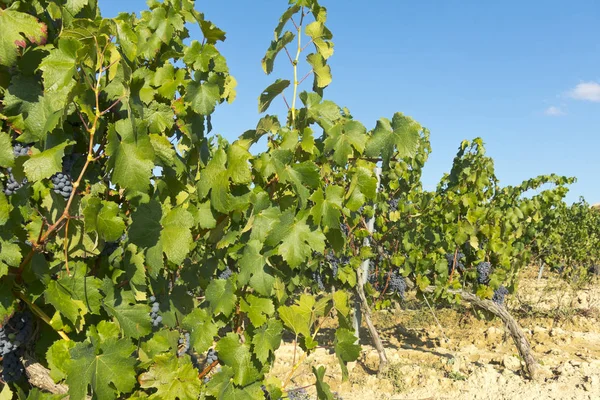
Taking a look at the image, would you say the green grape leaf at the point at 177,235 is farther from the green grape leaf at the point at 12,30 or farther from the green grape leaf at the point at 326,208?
the green grape leaf at the point at 12,30

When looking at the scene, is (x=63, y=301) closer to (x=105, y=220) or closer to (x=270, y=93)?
(x=105, y=220)

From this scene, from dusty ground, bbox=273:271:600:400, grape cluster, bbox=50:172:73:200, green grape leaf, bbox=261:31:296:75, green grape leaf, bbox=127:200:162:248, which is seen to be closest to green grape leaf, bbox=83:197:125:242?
green grape leaf, bbox=127:200:162:248

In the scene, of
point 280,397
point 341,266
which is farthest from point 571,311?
point 280,397

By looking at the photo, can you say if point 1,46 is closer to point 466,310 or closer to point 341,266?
point 341,266

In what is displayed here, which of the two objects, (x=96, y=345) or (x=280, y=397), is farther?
(x=280, y=397)

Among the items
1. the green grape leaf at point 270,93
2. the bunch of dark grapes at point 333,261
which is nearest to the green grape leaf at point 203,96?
the green grape leaf at point 270,93

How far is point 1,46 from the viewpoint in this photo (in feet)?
4.51

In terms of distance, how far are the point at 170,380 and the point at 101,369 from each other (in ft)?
0.90

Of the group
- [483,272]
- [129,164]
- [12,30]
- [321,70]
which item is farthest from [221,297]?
[483,272]

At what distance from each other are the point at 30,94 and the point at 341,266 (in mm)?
4552

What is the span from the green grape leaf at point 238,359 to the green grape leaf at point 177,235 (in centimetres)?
42

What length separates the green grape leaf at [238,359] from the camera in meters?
1.79

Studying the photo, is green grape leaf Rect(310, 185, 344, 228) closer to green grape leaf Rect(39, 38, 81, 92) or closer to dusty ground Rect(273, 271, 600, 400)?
green grape leaf Rect(39, 38, 81, 92)

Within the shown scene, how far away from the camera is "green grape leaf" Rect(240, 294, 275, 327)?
6.02ft
